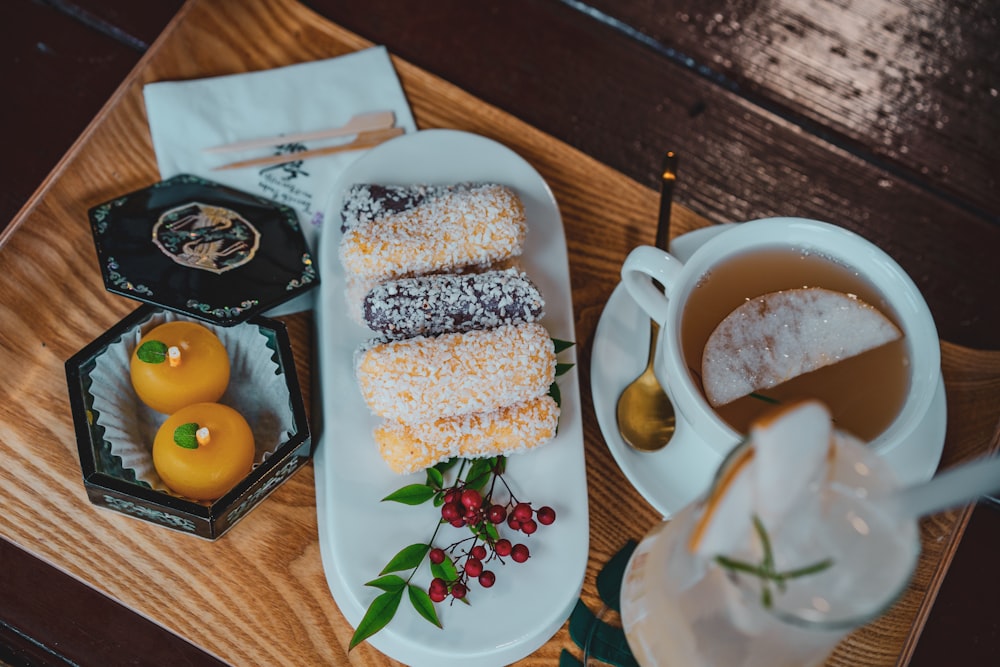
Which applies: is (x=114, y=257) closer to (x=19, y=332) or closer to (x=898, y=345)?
(x=19, y=332)

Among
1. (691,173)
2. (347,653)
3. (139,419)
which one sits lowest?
(347,653)

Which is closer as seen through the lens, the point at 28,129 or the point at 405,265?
the point at 405,265

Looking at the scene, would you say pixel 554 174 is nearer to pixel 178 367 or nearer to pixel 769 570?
pixel 178 367

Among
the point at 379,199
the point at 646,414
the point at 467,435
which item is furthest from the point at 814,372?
the point at 379,199

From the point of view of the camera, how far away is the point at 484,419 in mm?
796

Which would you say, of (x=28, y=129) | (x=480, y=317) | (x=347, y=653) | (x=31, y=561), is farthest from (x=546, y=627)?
(x=28, y=129)

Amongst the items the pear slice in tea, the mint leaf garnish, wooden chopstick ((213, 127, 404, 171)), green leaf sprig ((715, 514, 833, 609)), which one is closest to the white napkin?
wooden chopstick ((213, 127, 404, 171))

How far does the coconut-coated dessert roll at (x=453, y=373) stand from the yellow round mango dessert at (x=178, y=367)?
0.16m

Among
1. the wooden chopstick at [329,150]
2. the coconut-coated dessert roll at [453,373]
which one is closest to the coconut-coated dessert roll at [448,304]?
the coconut-coated dessert roll at [453,373]

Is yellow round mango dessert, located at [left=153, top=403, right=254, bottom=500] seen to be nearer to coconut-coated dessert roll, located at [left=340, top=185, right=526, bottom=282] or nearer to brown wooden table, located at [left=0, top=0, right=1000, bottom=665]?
brown wooden table, located at [left=0, top=0, right=1000, bottom=665]

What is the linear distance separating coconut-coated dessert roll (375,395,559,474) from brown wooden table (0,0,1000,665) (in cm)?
11

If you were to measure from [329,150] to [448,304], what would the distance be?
31 cm

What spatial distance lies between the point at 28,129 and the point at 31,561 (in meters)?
0.53

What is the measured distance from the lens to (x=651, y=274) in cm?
76
